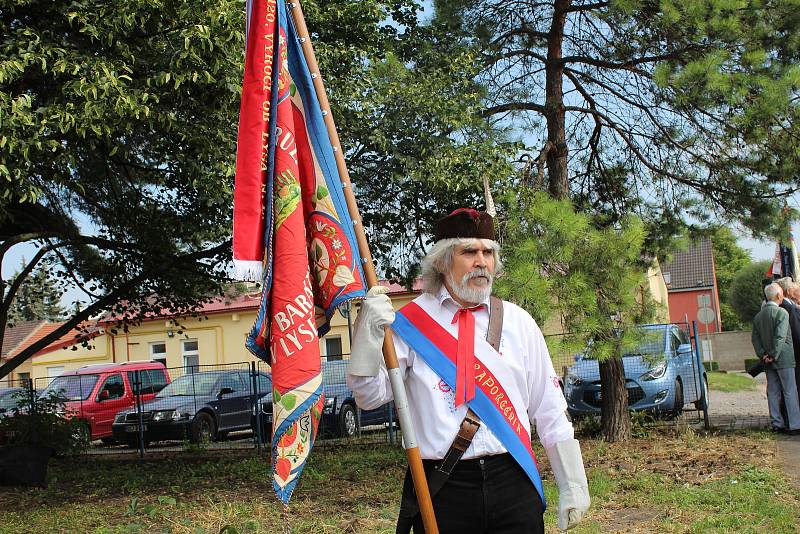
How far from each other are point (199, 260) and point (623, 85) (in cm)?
658

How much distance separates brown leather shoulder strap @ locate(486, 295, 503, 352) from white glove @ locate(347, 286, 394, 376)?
1.56 feet

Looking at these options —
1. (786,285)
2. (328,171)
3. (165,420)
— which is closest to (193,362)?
(165,420)

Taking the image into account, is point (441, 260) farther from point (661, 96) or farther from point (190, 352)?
point (190, 352)

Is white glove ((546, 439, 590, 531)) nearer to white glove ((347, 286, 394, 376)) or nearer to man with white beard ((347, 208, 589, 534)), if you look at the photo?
man with white beard ((347, 208, 589, 534))

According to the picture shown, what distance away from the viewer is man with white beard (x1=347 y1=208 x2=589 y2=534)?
3107 mm

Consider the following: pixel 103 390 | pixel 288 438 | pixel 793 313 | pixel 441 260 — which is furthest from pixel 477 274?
pixel 103 390

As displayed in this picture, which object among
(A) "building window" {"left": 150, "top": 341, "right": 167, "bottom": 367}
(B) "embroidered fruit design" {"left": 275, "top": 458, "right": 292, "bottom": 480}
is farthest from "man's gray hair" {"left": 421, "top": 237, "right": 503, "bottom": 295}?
(A) "building window" {"left": 150, "top": 341, "right": 167, "bottom": 367}

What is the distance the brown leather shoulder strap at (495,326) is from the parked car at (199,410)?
502 inches

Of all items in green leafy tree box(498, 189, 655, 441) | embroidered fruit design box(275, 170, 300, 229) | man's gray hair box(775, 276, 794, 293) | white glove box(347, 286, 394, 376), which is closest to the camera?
white glove box(347, 286, 394, 376)

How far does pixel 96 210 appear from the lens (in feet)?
40.4

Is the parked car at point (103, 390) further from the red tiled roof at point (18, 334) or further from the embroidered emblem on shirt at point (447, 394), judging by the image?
the red tiled roof at point (18, 334)

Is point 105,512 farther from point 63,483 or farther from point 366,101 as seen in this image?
point 366,101

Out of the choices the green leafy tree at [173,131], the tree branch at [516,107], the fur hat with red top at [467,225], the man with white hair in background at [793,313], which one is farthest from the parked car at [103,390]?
the fur hat with red top at [467,225]

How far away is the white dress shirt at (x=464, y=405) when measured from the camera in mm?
3148
